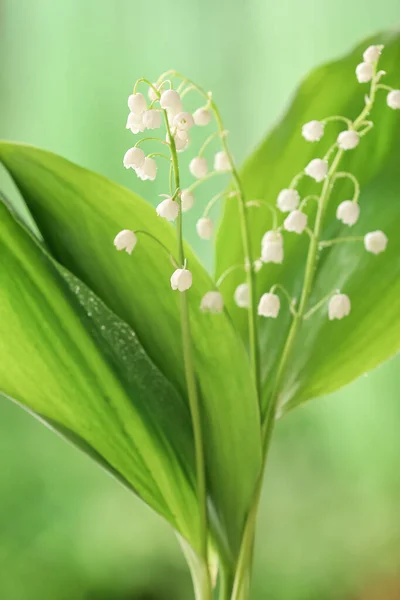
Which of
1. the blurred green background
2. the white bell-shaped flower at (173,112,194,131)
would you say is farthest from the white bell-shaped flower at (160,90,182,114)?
the blurred green background

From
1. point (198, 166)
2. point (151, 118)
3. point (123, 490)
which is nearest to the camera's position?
point (151, 118)

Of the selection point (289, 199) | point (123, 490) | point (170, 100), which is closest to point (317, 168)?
point (289, 199)

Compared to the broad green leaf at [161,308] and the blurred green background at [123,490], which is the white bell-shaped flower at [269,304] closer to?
the broad green leaf at [161,308]

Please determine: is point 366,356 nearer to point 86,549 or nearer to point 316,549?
point 316,549

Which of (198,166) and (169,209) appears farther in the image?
(198,166)

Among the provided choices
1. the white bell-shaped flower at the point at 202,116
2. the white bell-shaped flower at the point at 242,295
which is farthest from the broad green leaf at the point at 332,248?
the white bell-shaped flower at the point at 202,116

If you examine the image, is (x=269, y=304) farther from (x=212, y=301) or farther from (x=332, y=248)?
(x=332, y=248)
